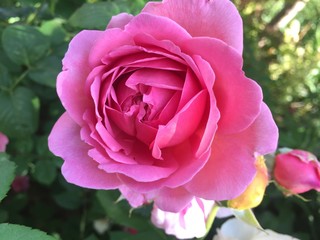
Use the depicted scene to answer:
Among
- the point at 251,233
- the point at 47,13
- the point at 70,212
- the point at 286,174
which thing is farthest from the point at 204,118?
the point at 70,212

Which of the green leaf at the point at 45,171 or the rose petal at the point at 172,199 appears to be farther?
the green leaf at the point at 45,171

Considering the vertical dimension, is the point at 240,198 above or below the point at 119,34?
below

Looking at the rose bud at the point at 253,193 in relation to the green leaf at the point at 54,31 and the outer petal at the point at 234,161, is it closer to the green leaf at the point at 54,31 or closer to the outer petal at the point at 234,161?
the outer petal at the point at 234,161

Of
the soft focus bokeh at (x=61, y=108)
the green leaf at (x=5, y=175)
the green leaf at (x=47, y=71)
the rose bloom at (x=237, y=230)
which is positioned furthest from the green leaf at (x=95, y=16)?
the rose bloom at (x=237, y=230)

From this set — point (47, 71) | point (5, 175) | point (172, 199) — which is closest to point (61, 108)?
point (47, 71)

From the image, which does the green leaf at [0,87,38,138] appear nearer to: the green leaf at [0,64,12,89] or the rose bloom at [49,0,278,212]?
the green leaf at [0,64,12,89]

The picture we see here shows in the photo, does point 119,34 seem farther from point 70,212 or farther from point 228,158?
point 70,212

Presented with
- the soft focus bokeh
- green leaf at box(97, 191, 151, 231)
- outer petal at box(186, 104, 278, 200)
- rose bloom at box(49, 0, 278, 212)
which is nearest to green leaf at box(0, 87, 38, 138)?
the soft focus bokeh
